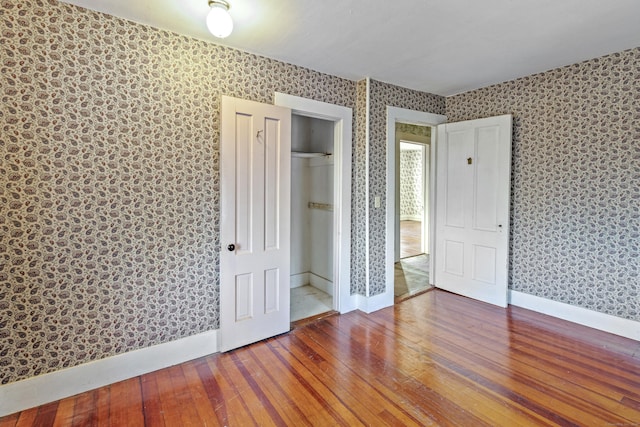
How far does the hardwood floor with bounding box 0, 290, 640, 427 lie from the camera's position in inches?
76.3

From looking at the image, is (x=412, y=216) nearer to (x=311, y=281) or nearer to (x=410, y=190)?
(x=410, y=190)

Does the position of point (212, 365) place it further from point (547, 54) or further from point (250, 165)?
point (547, 54)

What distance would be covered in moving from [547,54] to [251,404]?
367 centimetres

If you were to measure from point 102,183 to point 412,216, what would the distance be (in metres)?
10.8

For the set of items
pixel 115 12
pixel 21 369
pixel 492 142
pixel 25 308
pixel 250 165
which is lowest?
pixel 21 369

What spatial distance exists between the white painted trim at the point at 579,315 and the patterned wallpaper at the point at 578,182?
6cm

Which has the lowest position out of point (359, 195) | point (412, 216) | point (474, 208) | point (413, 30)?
point (412, 216)

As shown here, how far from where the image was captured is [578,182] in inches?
124

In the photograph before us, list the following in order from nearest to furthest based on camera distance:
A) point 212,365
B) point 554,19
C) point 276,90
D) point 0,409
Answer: point 0,409 → point 554,19 → point 212,365 → point 276,90

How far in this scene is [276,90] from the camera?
9.73 feet

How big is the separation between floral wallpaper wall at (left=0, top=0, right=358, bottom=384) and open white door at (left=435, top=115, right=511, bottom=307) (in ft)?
8.68

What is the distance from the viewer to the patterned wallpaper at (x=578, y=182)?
2.88 metres

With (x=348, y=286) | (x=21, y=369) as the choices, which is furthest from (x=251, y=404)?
(x=348, y=286)

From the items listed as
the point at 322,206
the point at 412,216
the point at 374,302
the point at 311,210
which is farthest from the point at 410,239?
the point at 374,302
